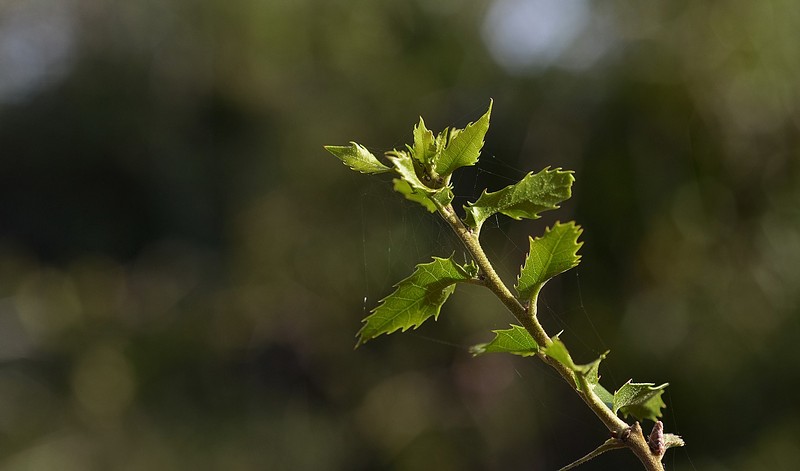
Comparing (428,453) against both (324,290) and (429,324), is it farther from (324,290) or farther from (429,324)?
(324,290)

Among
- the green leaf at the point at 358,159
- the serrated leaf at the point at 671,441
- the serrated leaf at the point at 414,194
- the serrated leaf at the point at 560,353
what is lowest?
the serrated leaf at the point at 671,441

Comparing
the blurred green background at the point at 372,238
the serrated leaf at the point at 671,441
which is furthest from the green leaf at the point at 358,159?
the blurred green background at the point at 372,238

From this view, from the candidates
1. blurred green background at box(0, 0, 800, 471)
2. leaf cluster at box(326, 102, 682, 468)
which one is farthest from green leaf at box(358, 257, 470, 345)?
blurred green background at box(0, 0, 800, 471)

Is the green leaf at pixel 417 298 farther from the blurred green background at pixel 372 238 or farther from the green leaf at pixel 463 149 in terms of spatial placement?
the blurred green background at pixel 372 238

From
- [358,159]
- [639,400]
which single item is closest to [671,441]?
[639,400]

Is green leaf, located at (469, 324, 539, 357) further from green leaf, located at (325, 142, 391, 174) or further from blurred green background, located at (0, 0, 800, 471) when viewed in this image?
blurred green background, located at (0, 0, 800, 471)

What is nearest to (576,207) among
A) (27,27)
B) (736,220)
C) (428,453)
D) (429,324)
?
(736,220)
